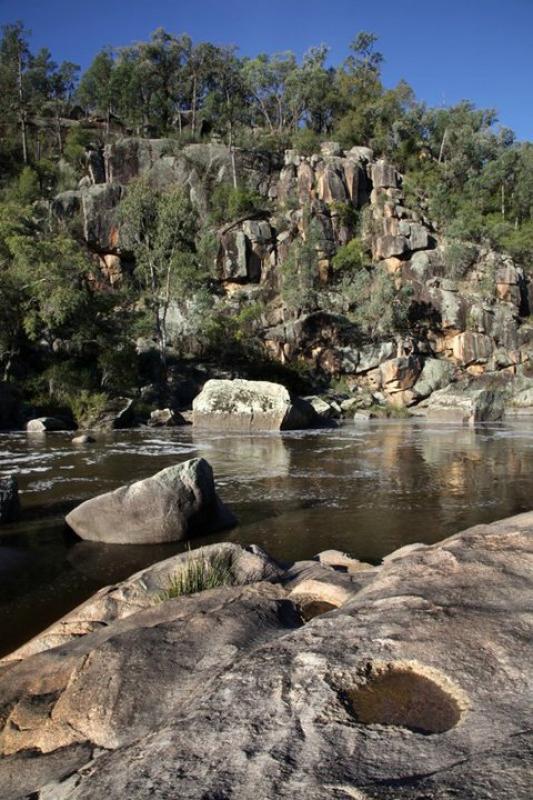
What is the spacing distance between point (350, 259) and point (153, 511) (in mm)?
55883

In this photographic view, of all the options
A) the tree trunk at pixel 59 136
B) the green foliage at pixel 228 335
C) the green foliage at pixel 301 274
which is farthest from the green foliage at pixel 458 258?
the tree trunk at pixel 59 136

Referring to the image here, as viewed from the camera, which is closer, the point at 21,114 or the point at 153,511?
the point at 153,511

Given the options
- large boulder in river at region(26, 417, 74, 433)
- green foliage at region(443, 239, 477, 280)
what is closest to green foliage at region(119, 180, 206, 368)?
large boulder in river at region(26, 417, 74, 433)

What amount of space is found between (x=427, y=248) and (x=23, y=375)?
143 ft

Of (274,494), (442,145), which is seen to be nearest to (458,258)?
(442,145)

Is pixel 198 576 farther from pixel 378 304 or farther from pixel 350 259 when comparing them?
pixel 350 259

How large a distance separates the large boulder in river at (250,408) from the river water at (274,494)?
4086 millimetres

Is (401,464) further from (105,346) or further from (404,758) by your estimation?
(105,346)

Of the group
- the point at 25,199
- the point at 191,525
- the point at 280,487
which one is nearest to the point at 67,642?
the point at 191,525

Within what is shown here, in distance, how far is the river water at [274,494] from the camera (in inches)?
312

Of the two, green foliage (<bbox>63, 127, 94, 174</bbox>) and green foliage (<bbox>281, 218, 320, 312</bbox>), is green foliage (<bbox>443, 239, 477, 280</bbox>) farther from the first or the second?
green foliage (<bbox>63, 127, 94, 174</bbox>)

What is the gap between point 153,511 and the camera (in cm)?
933

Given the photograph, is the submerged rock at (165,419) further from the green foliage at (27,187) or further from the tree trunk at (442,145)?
the tree trunk at (442,145)

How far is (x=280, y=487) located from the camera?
1409cm
